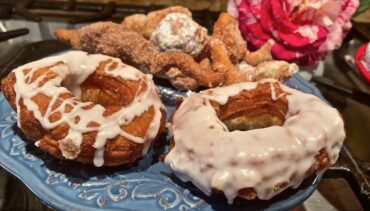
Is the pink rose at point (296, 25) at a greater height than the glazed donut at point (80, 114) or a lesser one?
lesser

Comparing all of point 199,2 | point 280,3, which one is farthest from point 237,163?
→ point 199,2

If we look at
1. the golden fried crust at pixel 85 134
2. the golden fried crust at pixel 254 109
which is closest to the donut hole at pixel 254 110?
the golden fried crust at pixel 254 109

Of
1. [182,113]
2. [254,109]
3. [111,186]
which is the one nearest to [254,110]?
[254,109]

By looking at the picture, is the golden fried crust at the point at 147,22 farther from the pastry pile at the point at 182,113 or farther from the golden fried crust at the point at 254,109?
the golden fried crust at the point at 254,109

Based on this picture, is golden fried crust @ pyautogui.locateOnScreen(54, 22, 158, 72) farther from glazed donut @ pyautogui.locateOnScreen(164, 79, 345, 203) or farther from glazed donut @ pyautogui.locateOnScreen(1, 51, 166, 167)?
glazed donut @ pyautogui.locateOnScreen(164, 79, 345, 203)

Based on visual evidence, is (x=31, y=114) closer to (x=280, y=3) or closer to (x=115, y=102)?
(x=115, y=102)

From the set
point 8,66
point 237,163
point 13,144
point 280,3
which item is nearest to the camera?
point 237,163
